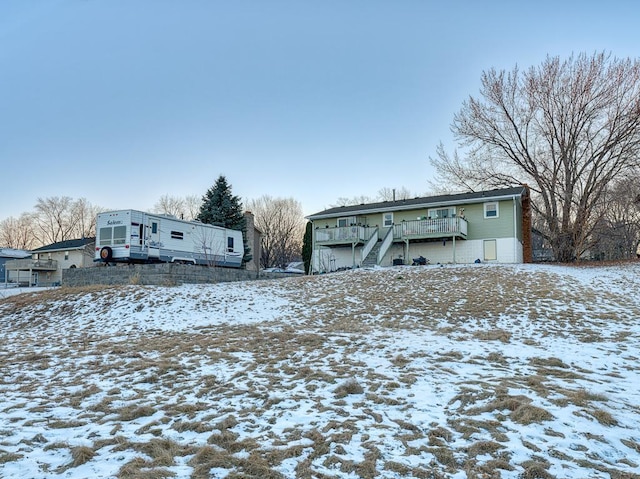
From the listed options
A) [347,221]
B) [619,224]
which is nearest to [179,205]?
[347,221]

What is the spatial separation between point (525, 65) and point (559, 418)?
1021 inches

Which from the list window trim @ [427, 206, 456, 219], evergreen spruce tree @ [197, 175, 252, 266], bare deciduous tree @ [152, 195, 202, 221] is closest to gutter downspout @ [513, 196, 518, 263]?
window trim @ [427, 206, 456, 219]

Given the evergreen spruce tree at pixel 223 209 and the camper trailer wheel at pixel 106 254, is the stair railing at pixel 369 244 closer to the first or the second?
the camper trailer wheel at pixel 106 254

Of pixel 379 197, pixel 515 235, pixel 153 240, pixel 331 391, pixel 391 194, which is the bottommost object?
pixel 331 391

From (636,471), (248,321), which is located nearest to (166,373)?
(248,321)

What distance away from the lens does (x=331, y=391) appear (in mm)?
5270

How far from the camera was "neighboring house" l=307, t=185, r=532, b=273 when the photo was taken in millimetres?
22312

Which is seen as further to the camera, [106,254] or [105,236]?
[105,236]

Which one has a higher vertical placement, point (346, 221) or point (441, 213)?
point (441, 213)

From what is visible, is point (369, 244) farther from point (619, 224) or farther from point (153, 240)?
point (619, 224)

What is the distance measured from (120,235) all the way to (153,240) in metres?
1.44

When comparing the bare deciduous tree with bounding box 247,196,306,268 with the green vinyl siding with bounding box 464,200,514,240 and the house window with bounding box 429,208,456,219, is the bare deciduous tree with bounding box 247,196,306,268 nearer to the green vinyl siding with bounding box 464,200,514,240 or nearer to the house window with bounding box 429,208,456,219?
the house window with bounding box 429,208,456,219

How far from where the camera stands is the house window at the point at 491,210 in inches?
892

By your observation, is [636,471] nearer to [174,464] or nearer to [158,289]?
[174,464]
